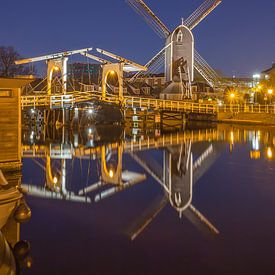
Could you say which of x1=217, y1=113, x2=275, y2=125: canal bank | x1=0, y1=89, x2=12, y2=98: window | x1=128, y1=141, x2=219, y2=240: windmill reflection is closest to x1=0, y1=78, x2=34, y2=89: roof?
x1=0, y1=89, x2=12, y2=98: window

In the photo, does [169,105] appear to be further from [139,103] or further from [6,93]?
[6,93]

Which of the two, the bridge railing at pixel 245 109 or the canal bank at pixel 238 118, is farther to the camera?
the bridge railing at pixel 245 109

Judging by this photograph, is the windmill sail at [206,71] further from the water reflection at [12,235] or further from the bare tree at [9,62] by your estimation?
the water reflection at [12,235]

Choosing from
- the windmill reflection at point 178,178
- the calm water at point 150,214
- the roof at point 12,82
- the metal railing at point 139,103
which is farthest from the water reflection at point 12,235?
the metal railing at point 139,103

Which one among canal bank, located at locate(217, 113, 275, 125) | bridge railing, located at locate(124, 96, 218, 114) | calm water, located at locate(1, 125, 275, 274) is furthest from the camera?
canal bank, located at locate(217, 113, 275, 125)

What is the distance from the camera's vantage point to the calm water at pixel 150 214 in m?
8.26

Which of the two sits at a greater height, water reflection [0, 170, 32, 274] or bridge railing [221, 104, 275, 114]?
bridge railing [221, 104, 275, 114]

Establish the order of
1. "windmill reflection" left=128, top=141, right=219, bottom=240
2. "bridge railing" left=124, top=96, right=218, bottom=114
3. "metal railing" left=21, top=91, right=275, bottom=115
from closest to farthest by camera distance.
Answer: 1. "windmill reflection" left=128, top=141, right=219, bottom=240
2. "metal railing" left=21, top=91, right=275, bottom=115
3. "bridge railing" left=124, top=96, right=218, bottom=114

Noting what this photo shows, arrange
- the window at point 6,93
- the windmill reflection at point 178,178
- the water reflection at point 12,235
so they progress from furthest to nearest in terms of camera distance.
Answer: the window at point 6,93 → the windmill reflection at point 178,178 → the water reflection at point 12,235

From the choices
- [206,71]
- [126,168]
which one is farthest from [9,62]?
[126,168]

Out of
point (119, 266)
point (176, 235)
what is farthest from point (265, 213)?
point (119, 266)

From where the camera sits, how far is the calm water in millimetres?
8258

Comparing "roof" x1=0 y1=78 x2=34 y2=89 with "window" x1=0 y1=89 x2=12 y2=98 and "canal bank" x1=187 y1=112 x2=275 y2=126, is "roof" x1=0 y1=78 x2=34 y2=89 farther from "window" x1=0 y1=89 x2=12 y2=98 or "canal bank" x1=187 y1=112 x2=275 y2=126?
"canal bank" x1=187 y1=112 x2=275 y2=126

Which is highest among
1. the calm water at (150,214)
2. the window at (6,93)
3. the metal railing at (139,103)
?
the metal railing at (139,103)
